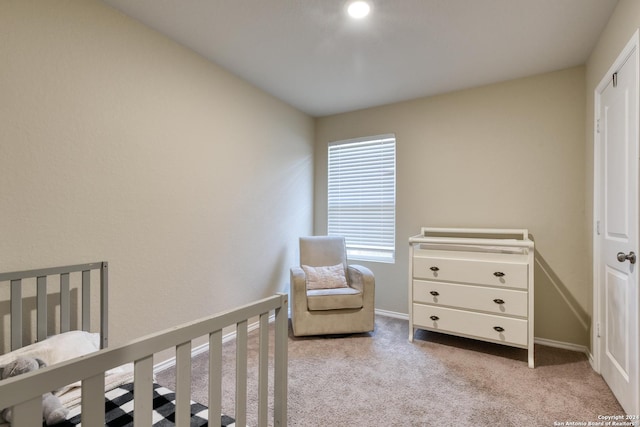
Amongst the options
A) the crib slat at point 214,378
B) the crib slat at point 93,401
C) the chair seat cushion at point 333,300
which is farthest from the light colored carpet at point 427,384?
the crib slat at point 93,401

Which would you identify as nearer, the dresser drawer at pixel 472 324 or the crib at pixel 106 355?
the crib at pixel 106 355

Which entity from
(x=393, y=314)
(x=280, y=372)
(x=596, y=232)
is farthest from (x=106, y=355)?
(x=393, y=314)

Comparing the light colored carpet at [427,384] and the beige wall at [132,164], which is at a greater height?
the beige wall at [132,164]

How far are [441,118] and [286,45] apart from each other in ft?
5.76

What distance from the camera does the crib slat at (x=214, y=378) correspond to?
93 centimetres

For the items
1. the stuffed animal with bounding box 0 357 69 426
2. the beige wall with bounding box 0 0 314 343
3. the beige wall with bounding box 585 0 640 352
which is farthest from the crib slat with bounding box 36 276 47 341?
the beige wall with bounding box 585 0 640 352

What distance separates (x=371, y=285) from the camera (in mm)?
2861

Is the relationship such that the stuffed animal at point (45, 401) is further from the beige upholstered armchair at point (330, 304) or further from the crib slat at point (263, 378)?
the beige upholstered armchair at point (330, 304)

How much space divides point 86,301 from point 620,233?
3128 mm

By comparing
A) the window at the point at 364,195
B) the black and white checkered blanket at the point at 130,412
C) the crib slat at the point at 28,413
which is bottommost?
the black and white checkered blanket at the point at 130,412

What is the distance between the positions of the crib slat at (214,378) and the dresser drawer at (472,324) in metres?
2.16

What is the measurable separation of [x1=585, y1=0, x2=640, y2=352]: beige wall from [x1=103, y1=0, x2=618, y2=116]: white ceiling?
0.27ft

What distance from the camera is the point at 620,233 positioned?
181 centimetres

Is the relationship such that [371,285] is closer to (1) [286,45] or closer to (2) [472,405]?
(2) [472,405]
